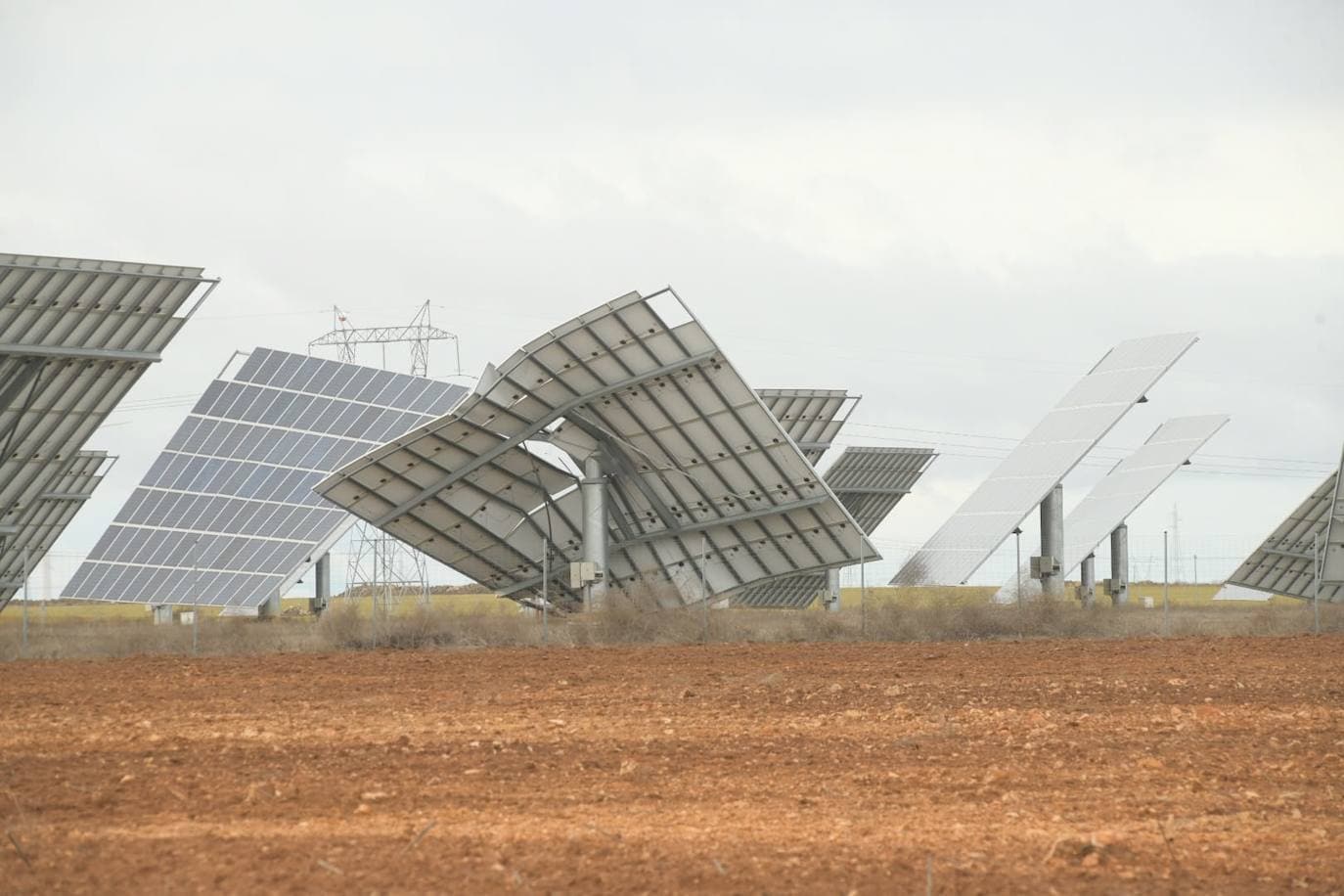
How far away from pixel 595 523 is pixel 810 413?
51.7ft

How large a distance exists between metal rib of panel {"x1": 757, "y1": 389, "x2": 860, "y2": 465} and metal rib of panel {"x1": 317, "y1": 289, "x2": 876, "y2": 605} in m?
12.6

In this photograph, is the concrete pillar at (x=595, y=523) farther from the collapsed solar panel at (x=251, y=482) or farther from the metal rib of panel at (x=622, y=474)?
the collapsed solar panel at (x=251, y=482)

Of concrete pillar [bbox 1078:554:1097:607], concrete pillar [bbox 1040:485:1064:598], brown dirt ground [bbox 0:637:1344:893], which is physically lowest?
brown dirt ground [bbox 0:637:1344:893]

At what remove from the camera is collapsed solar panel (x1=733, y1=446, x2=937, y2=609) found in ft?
174

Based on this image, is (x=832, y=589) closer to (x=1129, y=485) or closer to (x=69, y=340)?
(x=1129, y=485)

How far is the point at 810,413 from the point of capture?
47.2m

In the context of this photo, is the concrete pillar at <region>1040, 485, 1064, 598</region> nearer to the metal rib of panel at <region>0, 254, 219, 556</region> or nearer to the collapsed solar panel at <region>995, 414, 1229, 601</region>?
the collapsed solar panel at <region>995, 414, 1229, 601</region>

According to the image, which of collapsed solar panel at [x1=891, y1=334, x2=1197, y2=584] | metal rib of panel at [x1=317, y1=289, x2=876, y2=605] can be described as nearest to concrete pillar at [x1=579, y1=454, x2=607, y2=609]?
metal rib of panel at [x1=317, y1=289, x2=876, y2=605]

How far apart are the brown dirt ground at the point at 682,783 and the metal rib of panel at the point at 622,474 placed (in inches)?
333

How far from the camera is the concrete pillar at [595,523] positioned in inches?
1273

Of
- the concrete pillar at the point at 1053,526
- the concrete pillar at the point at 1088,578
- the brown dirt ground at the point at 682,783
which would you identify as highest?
the concrete pillar at the point at 1053,526

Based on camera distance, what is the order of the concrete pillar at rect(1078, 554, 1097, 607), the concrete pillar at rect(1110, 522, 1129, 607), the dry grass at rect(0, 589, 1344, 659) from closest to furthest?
the dry grass at rect(0, 589, 1344, 659), the concrete pillar at rect(1078, 554, 1097, 607), the concrete pillar at rect(1110, 522, 1129, 607)

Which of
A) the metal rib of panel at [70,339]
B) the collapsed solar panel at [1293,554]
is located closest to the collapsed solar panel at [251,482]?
the metal rib of panel at [70,339]

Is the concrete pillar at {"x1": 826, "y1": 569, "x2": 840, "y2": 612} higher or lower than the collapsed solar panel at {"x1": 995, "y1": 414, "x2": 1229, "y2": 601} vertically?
lower
